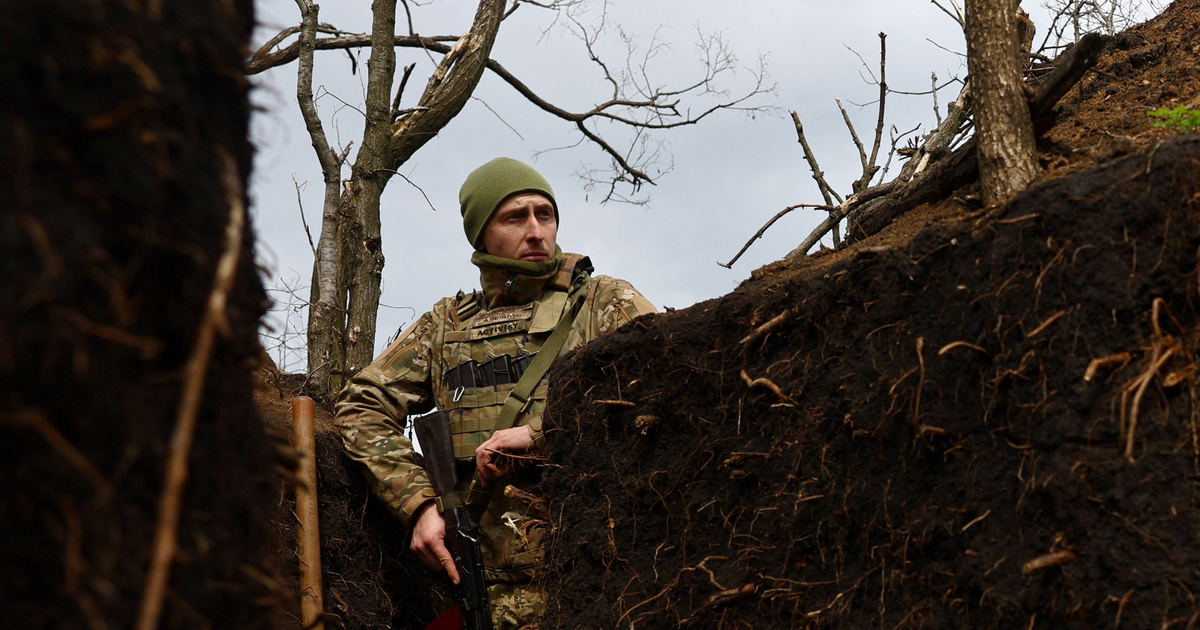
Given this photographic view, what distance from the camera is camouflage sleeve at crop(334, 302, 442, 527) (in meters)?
4.36

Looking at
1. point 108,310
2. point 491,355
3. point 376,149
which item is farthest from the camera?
point 376,149

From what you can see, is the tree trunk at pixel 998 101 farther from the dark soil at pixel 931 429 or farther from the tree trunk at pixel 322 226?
the tree trunk at pixel 322 226

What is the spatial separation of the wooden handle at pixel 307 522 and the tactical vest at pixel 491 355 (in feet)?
2.09

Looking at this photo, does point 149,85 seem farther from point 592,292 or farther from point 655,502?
point 592,292

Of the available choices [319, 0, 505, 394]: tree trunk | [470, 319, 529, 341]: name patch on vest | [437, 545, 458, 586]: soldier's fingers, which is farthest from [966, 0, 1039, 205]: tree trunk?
Answer: [319, 0, 505, 394]: tree trunk

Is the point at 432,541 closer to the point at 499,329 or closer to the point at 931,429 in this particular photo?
the point at 499,329

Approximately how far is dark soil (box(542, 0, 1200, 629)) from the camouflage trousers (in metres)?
0.36

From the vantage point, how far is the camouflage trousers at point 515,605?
13.5ft

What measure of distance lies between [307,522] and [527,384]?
115 centimetres

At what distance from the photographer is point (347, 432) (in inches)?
180

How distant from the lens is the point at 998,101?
331cm

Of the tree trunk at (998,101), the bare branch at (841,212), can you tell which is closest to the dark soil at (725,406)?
the tree trunk at (998,101)

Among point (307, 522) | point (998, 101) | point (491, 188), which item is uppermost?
point (491, 188)

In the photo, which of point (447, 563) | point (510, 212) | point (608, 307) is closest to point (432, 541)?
point (447, 563)
